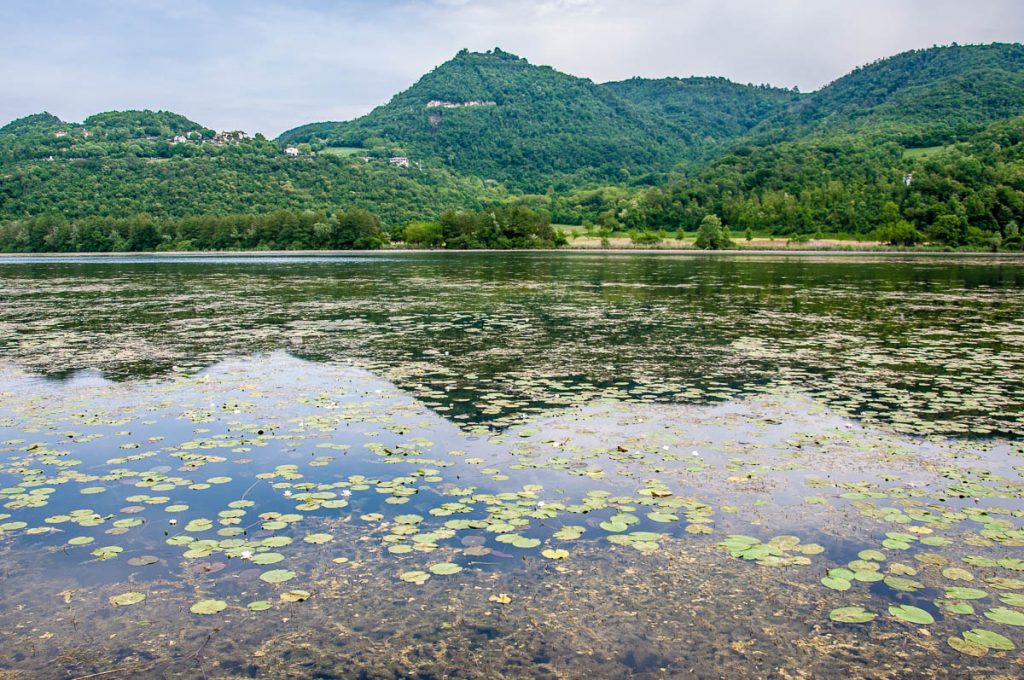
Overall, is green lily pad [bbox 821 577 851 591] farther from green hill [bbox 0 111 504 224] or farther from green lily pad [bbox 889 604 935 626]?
green hill [bbox 0 111 504 224]

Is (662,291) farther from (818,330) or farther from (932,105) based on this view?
(932,105)

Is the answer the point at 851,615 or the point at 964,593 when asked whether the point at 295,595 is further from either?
the point at 964,593

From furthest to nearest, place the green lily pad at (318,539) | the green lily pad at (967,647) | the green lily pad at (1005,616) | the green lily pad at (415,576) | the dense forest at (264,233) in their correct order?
the dense forest at (264,233)
the green lily pad at (318,539)
the green lily pad at (415,576)
the green lily pad at (1005,616)
the green lily pad at (967,647)

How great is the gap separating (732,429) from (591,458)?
2964 mm

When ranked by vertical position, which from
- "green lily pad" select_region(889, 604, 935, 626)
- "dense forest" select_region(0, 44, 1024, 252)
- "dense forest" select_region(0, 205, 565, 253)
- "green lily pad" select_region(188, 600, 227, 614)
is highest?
"dense forest" select_region(0, 44, 1024, 252)

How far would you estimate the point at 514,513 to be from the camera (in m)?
7.80

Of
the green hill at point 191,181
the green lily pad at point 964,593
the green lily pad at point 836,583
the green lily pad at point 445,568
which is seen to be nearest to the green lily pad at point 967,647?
the green lily pad at point 964,593

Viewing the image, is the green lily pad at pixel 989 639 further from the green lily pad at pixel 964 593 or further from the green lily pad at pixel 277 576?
the green lily pad at pixel 277 576

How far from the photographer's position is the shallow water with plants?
5.36 meters

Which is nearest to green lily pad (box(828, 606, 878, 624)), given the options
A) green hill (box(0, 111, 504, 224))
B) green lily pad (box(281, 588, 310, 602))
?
green lily pad (box(281, 588, 310, 602))

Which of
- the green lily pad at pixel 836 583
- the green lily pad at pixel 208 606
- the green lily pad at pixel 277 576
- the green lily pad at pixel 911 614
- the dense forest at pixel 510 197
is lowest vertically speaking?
the green lily pad at pixel 836 583

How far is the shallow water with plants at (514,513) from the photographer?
5.36 m

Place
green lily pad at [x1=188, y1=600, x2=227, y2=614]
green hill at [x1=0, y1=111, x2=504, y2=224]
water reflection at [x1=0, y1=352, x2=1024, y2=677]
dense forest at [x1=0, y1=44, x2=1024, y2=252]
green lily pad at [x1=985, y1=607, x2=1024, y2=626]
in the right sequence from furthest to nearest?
1. green hill at [x1=0, y1=111, x2=504, y2=224]
2. dense forest at [x1=0, y1=44, x2=1024, y2=252]
3. green lily pad at [x1=188, y1=600, x2=227, y2=614]
4. green lily pad at [x1=985, y1=607, x2=1024, y2=626]
5. water reflection at [x1=0, y1=352, x2=1024, y2=677]

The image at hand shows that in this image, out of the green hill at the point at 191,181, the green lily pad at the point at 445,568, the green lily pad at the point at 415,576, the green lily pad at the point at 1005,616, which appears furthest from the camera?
the green hill at the point at 191,181
